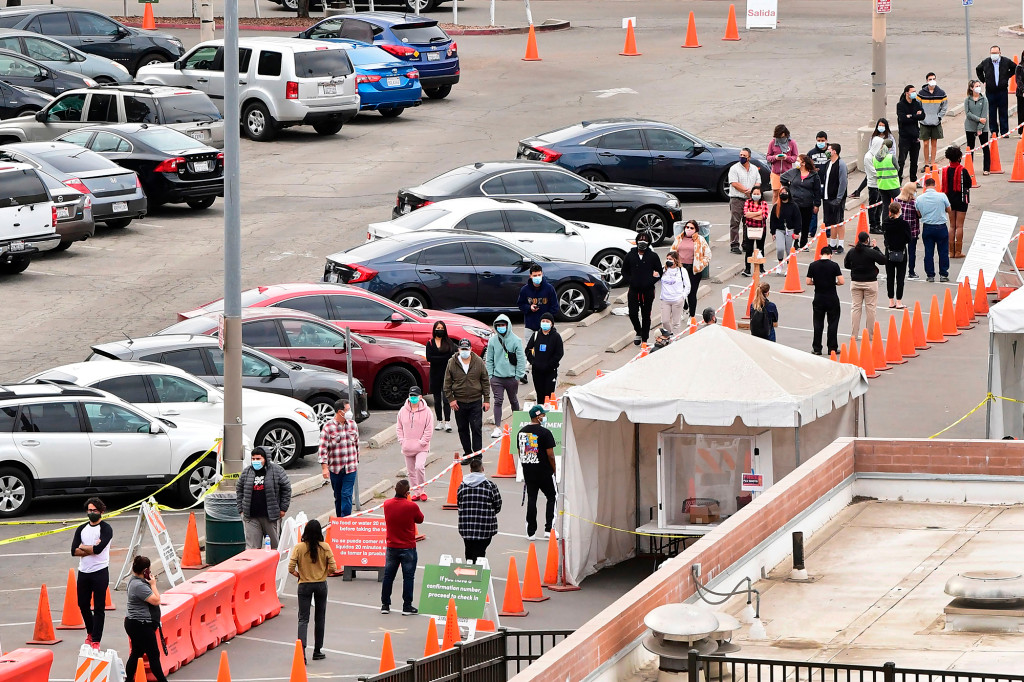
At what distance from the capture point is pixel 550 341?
2131 centimetres

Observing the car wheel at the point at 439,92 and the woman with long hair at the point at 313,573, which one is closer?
the woman with long hair at the point at 313,573

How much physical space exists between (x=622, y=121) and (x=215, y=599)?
56.6ft

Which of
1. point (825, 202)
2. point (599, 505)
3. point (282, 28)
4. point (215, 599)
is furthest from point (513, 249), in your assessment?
point (282, 28)

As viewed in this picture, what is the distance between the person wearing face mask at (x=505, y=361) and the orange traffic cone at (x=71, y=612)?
6477 mm

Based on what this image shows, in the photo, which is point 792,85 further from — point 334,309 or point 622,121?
point 334,309

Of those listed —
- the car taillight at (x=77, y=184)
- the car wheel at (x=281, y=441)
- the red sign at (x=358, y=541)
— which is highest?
the car taillight at (x=77, y=184)

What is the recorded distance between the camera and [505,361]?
69.8 feet

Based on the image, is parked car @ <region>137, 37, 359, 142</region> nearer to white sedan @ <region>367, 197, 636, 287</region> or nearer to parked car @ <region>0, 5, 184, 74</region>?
parked car @ <region>0, 5, 184, 74</region>

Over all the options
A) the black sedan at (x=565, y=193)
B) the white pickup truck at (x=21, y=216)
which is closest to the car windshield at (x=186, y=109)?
the white pickup truck at (x=21, y=216)

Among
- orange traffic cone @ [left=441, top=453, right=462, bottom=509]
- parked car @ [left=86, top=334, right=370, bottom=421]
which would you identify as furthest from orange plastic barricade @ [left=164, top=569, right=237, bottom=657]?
parked car @ [left=86, top=334, right=370, bottom=421]

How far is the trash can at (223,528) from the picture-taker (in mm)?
17734

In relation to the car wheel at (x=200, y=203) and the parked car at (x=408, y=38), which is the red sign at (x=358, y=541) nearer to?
the car wheel at (x=200, y=203)

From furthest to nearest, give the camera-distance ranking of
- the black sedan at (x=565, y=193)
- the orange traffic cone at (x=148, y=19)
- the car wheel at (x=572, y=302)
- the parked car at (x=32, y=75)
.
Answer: the orange traffic cone at (x=148, y=19), the parked car at (x=32, y=75), the black sedan at (x=565, y=193), the car wheel at (x=572, y=302)

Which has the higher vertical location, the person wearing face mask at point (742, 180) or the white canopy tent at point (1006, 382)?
the person wearing face mask at point (742, 180)
